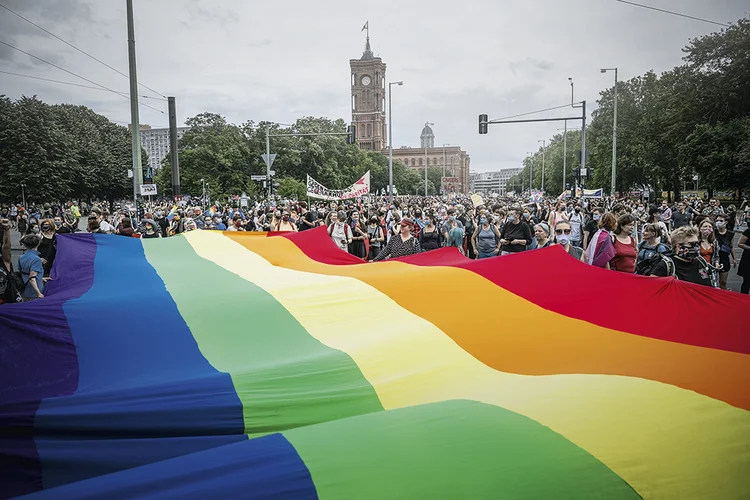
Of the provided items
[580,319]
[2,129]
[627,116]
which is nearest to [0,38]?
[580,319]

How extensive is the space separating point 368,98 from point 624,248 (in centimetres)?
14470

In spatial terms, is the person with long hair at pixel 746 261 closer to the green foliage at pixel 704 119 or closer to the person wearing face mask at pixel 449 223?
the person wearing face mask at pixel 449 223

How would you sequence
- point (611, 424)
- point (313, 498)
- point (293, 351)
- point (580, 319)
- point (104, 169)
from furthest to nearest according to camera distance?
point (104, 169), point (580, 319), point (293, 351), point (611, 424), point (313, 498)

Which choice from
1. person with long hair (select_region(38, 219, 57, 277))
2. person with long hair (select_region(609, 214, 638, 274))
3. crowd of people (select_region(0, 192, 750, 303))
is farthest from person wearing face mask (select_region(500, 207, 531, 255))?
person with long hair (select_region(38, 219, 57, 277))

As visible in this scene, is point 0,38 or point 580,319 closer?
point 580,319

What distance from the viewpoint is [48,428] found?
2.90 meters

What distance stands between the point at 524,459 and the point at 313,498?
87cm

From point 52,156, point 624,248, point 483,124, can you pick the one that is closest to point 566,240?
point 624,248

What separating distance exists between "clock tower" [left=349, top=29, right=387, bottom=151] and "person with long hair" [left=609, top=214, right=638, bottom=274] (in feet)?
450

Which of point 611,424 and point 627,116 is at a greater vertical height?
point 627,116

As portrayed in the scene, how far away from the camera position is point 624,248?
7.73m

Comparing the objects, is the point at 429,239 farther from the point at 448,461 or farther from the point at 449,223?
the point at 448,461

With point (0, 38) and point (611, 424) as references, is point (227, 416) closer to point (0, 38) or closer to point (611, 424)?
point (611, 424)

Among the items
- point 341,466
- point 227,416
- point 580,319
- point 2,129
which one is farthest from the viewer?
point 2,129
